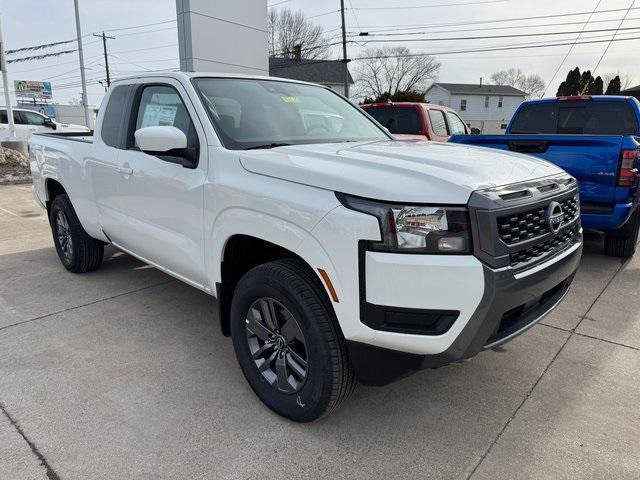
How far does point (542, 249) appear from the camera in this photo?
90.8 inches

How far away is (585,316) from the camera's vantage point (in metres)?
3.94

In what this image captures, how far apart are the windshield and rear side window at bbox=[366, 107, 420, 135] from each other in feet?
17.0

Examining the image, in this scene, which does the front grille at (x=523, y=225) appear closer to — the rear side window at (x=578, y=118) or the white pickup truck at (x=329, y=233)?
the white pickup truck at (x=329, y=233)

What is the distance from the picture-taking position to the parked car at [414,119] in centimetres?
870

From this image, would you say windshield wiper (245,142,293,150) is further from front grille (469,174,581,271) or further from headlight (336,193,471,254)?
front grille (469,174,581,271)

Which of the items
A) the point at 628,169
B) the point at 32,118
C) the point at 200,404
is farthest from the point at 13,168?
the point at 628,169

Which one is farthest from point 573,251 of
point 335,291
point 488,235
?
point 335,291

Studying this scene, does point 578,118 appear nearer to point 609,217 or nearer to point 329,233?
point 609,217

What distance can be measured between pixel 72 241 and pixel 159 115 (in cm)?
205

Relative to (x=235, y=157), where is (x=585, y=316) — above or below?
below

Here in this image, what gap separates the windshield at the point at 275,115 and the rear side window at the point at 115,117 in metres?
0.99

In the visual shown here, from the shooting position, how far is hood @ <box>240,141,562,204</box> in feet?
6.55

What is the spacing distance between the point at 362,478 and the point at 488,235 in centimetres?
123

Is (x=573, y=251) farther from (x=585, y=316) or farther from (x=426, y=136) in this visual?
(x=426, y=136)
